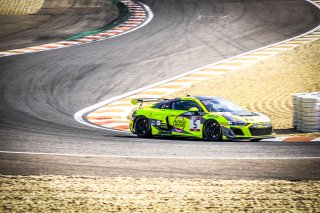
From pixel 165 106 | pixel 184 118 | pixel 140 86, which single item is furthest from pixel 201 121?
pixel 140 86

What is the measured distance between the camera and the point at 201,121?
52.3 feet

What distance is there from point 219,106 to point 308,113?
2.14 metres

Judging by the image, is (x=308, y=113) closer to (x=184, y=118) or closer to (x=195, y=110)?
(x=195, y=110)

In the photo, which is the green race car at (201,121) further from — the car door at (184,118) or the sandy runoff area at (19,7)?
the sandy runoff area at (19,7)

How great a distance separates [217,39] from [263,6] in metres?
7.86

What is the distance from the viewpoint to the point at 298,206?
8.98m

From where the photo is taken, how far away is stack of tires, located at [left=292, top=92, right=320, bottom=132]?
16.6m

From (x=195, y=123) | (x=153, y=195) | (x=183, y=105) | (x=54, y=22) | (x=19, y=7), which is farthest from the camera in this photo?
(x=19, y=7)

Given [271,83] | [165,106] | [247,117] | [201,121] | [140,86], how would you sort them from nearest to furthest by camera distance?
[247,117] → [201,121] → [165,106] → [271,83] → [140,86]

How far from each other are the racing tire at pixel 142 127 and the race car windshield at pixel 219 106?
1.54 meters

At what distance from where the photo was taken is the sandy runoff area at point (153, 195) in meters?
9.02

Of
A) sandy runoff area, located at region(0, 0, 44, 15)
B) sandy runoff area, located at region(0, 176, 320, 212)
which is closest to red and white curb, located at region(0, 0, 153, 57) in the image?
sandy runoff area, located at region(0, 0, 44, 15)

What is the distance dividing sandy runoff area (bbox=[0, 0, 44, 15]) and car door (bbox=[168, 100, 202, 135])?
74.4ft

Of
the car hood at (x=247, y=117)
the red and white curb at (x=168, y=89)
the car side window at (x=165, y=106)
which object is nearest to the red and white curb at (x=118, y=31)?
the red and white curb at (x=168, y=89)
